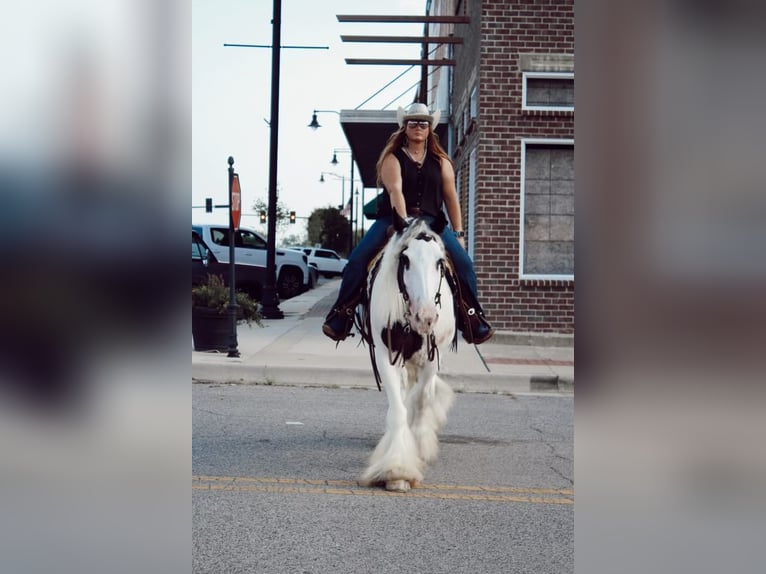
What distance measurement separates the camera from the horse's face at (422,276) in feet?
15.7

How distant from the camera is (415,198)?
576 centimetres

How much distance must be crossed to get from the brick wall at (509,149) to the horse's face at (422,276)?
8.13 m

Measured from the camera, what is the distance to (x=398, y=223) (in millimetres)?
5219

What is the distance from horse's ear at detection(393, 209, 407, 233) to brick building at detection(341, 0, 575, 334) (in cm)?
788

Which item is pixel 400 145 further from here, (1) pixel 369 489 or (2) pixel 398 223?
(1) pixel 369 489

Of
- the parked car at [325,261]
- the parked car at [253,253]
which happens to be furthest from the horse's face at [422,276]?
the parked car at [325,261]

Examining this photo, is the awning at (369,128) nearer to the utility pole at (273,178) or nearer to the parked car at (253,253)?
the utility pole at (273,178)

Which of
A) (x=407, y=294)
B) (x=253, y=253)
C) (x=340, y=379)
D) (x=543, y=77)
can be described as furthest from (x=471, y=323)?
(x=253, y=253)
